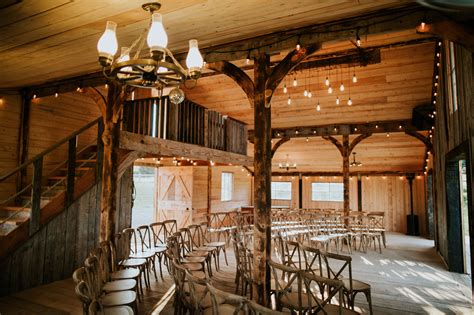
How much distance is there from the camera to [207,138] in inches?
314

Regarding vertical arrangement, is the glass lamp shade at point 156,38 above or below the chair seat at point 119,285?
above

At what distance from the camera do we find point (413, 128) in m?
9.56

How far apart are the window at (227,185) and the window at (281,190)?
3.21 metres

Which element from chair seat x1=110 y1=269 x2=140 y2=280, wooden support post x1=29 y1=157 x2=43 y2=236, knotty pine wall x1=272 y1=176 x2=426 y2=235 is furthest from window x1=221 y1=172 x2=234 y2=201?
chair seat x1=110 y1=269 x2=140 y2=280

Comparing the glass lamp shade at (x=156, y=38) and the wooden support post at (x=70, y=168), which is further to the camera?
the wooden support post at (x=70, y=168)

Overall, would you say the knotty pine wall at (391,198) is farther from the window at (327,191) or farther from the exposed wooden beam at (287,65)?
the exposed wooden beam at (287,65)

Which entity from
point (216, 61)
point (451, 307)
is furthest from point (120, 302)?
point (451, 307)

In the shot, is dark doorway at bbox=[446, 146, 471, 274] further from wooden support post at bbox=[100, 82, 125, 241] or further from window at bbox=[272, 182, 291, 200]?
window at bbox=[272, 182, 291, 200]

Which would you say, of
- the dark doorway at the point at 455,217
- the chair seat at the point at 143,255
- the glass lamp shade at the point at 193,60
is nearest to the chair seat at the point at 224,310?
the chair seat at the point at 143,255

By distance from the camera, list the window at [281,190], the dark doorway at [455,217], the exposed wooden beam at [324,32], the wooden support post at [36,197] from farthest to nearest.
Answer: the window at [281,190] < the dark doorway at [455,217] < the wooden support post at [36,197] < the exposed wooden beam at [324,32]

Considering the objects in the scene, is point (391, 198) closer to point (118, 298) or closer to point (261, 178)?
point (261, 178)

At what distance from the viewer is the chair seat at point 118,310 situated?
3.03 metres

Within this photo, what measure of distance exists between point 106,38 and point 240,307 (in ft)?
7.96

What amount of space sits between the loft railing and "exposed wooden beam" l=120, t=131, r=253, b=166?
179mm
